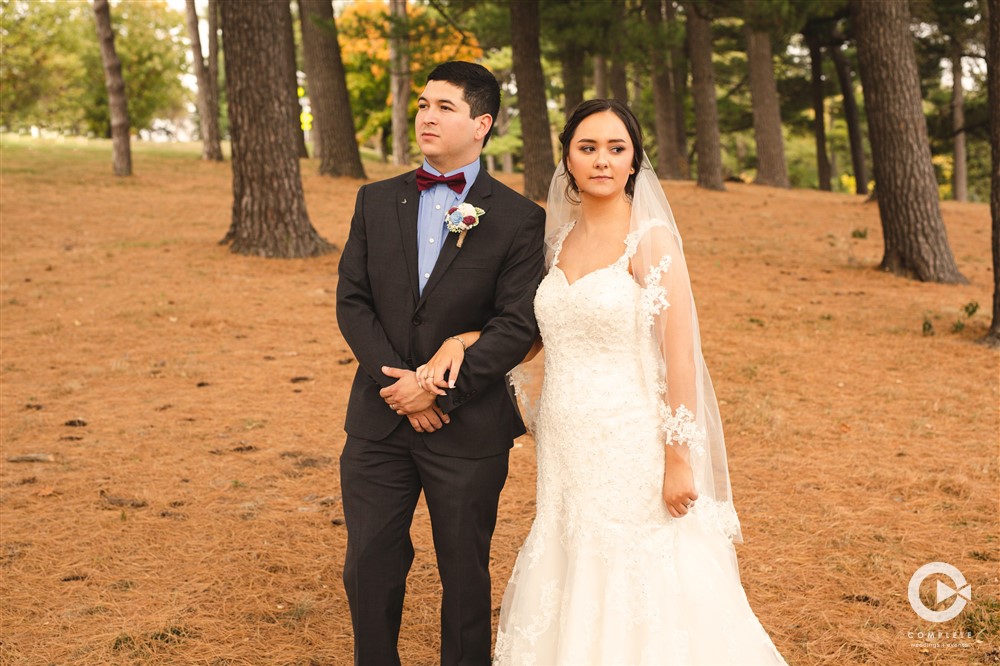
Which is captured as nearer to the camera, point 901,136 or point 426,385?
point 426,385

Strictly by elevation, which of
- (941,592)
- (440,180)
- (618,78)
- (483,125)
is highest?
(618,78)

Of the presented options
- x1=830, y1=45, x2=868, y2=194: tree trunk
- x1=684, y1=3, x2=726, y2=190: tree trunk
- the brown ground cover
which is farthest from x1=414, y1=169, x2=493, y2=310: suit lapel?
x1=830, y1=45, x2=868, y2=194: tree trunk

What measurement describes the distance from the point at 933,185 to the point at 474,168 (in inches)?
414

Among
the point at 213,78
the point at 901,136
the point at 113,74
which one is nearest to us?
the point at 901,136

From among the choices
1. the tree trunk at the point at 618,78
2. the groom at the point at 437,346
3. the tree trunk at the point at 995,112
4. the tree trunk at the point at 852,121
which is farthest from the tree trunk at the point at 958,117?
the groom at the point at 437,346

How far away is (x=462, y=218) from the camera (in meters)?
3.11

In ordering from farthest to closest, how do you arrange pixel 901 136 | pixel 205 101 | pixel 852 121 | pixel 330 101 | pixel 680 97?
1. pixel 680 97
2. pixel 852 121
3. pixel 205 101
4. pixel 330 101
5. pixel 901 136

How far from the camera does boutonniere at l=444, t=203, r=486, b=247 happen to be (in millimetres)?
3104

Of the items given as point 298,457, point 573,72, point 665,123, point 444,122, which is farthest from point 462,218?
point 665,123

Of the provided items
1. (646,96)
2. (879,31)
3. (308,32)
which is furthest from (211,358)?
(646,96)

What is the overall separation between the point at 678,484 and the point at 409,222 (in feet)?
4.55

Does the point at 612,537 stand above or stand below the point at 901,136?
below

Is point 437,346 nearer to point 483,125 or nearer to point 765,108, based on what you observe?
point 483,125

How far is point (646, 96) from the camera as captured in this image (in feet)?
112
